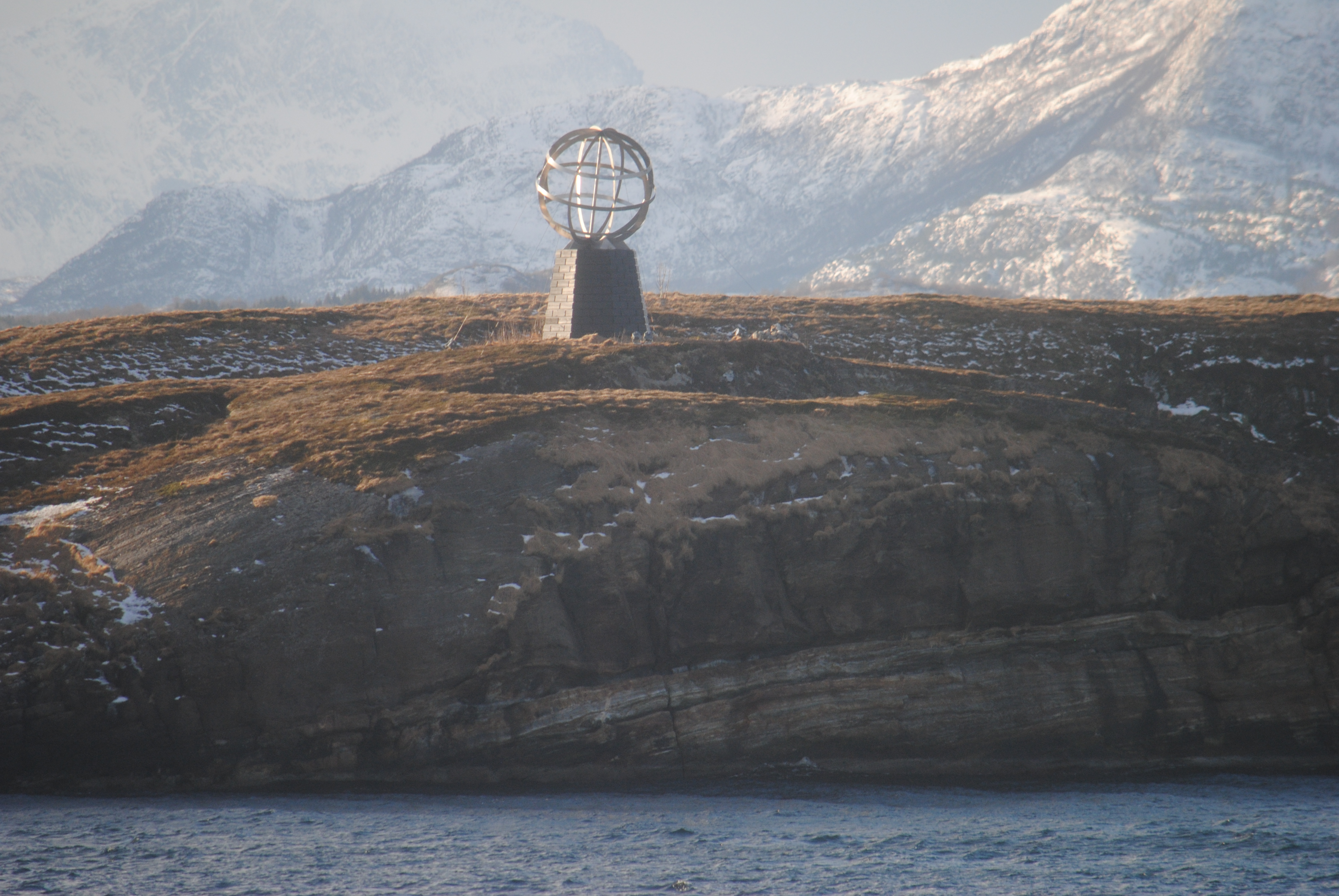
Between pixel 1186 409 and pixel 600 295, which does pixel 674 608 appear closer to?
pixel 600 295

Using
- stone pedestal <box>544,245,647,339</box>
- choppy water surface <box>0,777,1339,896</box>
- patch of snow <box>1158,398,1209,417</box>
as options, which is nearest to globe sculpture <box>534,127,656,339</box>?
stone pedestal <box>544,245,647,339</box>

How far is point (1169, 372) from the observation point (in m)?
41.8

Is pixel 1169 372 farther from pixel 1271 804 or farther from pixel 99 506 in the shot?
pixel 99 506

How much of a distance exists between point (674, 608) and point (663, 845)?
22.8 feet

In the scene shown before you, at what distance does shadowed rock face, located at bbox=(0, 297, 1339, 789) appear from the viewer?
17.4 m

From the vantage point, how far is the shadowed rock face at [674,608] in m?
17.4

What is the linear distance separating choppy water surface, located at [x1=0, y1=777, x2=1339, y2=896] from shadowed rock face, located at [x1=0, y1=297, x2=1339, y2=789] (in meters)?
1.66

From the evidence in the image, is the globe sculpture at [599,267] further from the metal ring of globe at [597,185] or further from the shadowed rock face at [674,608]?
the shadowed rock face at [674,608]

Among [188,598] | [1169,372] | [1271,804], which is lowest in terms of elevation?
[1271,804]

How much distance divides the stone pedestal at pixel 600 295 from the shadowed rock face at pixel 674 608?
13.2 m

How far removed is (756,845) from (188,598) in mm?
12600

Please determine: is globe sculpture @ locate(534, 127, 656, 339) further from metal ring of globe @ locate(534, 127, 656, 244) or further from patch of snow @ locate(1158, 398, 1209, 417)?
patch of snow @ locate(1158, 398, 1209, 417)

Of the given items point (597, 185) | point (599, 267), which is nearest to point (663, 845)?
point (599, 267)

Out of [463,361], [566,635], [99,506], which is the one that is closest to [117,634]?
[99,506]
